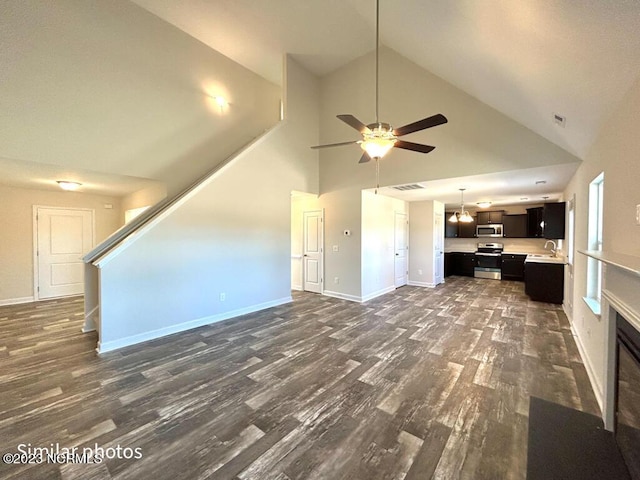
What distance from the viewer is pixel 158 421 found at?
218 centimetres

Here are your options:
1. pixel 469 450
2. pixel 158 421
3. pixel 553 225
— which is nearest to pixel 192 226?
pixel 158 421

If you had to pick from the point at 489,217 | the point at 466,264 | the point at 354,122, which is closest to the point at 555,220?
the point at 489,217

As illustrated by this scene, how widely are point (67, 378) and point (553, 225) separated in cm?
798

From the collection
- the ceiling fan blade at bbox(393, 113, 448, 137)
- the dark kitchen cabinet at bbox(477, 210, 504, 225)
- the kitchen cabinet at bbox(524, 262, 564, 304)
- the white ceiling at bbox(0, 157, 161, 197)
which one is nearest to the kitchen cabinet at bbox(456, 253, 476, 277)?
the dark kitchen cabinet at bbox(477, 210, 504, 225)

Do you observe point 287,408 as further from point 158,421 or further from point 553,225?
point 553,225

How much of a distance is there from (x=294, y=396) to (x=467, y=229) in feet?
29.4

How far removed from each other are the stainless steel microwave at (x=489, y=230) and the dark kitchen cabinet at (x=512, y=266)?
735 millimetres

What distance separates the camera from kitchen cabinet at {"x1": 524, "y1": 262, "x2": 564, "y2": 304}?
561 cm

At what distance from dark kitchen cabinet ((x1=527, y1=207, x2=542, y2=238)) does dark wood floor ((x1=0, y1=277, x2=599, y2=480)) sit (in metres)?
4.55

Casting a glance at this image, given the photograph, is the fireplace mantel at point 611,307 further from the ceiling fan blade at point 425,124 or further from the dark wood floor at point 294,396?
the ceiling fan blade at point 425,124

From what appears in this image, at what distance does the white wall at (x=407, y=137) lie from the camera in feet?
13.5

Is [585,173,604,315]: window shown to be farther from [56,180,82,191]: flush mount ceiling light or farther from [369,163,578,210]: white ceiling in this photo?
[56,180,82,191]: flush mount ceiling light

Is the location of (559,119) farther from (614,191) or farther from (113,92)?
(113,92)

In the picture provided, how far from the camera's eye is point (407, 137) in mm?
5184
